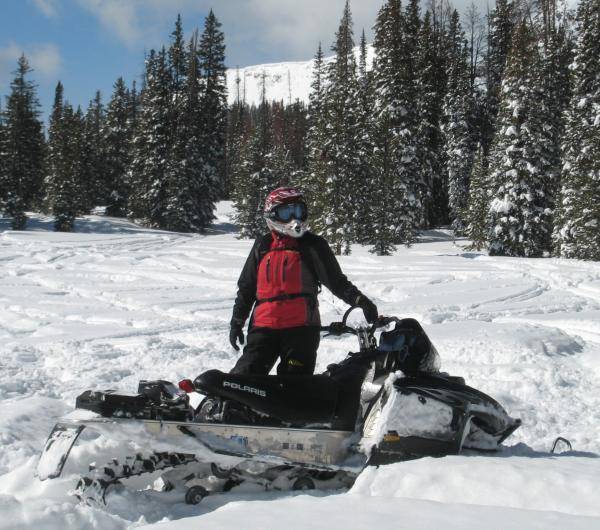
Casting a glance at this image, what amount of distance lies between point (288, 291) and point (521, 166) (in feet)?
86.0

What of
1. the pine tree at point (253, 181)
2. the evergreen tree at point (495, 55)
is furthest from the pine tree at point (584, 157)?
the pine tree at point (253, 181)

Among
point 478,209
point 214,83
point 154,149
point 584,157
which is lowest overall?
point 478,209

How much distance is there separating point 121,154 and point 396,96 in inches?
967

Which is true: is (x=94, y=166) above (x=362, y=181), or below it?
above

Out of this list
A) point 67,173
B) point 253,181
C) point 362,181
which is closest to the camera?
point 362,181

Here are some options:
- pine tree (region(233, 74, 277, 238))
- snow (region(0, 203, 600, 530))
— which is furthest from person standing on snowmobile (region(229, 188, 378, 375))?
pine tree (region(233, 74, 277, 238))

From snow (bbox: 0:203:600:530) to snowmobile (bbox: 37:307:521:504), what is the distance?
15 centimetres

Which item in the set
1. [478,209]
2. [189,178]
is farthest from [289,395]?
[189,178]

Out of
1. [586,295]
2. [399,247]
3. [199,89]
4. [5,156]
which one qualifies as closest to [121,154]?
[199,89]

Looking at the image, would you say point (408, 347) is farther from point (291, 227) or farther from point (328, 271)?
point (291, 227)

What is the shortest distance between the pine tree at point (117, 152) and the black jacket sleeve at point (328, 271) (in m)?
43.2

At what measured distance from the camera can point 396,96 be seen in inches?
1303

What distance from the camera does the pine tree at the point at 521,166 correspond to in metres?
27.1

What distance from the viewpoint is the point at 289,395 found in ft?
11.7
